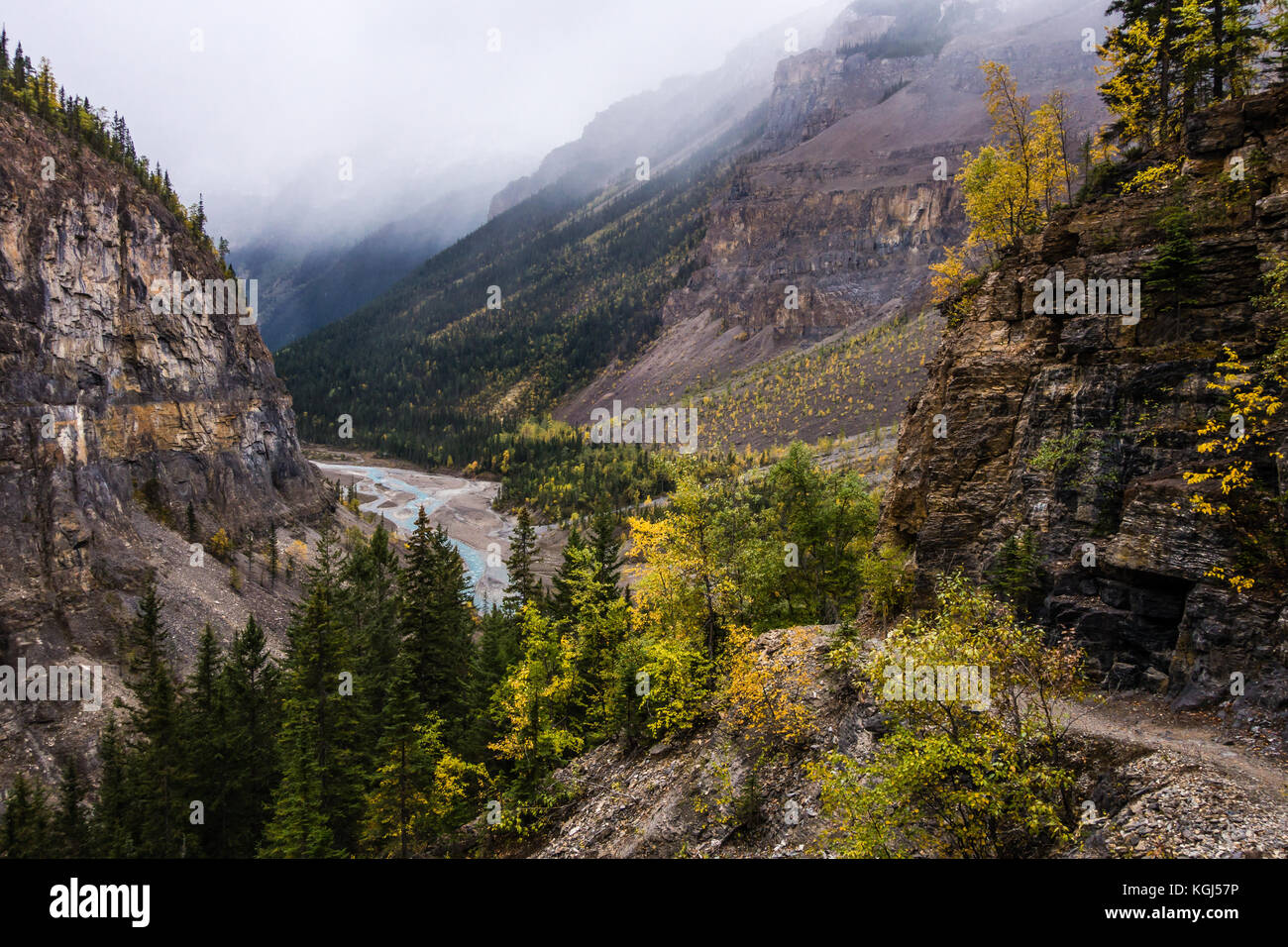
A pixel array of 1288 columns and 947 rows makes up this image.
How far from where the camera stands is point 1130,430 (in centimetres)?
1719

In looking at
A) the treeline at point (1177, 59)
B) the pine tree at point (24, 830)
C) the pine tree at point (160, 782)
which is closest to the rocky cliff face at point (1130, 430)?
the treeline at point (1177, 59)

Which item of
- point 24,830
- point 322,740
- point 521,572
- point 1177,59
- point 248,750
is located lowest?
point 24,830

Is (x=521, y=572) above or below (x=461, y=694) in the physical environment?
above

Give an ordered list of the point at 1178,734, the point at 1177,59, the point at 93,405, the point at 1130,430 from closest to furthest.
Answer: the point at 1178,734 → the point at 1130,430 → the point at 1177,59 → the point at 93,405

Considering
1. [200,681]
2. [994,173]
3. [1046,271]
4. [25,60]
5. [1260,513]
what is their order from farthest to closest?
[25,60]
[200,681]
[994,173]
[1046,271]
[1260,513]

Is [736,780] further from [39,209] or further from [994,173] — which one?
[39,209]

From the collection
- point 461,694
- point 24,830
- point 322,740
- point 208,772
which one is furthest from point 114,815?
point 461,694

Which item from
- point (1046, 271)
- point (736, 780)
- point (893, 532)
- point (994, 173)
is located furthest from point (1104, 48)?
point (736, 780)

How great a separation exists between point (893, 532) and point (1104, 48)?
21785 mm

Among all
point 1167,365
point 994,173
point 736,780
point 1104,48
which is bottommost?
point 736,780

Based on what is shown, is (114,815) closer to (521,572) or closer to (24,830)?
(24,830)

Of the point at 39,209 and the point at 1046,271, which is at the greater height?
the point at 39,209

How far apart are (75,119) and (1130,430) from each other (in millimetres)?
107305
